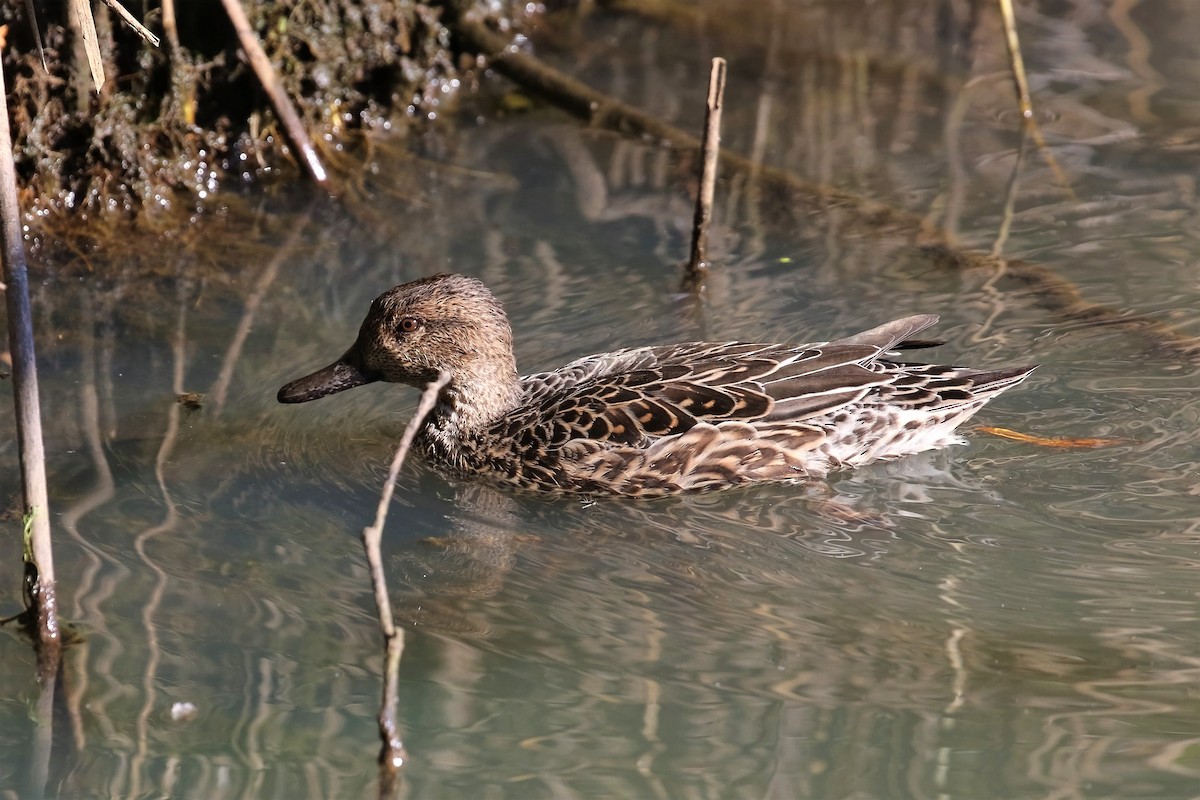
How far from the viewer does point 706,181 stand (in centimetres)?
752

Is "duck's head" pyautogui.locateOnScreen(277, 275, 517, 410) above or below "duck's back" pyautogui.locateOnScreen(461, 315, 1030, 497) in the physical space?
above

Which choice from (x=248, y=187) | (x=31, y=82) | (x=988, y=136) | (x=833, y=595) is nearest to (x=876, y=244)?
(x=988, y=136)

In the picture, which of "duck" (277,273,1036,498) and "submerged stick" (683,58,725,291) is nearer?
"duck" (277,273,1036,498)

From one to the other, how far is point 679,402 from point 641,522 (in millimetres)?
520

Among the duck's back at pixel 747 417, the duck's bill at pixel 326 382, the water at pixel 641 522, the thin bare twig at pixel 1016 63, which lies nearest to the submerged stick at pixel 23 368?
the water at pixel 641 522

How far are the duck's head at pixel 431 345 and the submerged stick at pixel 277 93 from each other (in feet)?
8.88

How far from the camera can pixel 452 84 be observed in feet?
33.6

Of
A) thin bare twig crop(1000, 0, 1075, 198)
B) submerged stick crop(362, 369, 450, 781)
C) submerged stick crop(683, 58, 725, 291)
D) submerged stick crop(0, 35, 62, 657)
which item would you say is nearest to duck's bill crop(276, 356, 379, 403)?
submerged stick crop(0, 35, 62, 657)

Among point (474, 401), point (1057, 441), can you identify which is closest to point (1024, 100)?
point (1057, 441)

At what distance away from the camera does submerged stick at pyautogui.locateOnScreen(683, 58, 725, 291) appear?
7398 millimetres

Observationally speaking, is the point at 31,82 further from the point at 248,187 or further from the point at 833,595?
the point at 833,595

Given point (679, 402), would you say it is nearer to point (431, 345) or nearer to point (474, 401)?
point (474, 401)

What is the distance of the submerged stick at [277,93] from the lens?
27.4 feet

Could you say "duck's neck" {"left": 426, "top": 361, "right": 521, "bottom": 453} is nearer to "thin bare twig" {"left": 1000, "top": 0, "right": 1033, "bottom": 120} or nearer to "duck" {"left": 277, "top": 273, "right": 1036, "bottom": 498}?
"duck" {"left": 277, "top": 273, "right": 1036, "bottom": 498}
